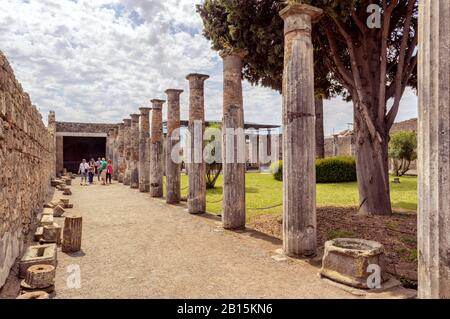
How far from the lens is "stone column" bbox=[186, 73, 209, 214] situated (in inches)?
383

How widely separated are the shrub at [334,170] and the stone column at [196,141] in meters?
9.55

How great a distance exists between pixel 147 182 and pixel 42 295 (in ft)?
41.1

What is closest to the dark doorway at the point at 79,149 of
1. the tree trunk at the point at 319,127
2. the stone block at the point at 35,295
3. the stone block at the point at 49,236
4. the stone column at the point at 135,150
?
the stone column at the point at 135,150

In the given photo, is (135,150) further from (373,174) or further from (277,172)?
(373,174)

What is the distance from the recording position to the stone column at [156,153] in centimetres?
1369

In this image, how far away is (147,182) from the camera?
1595 centimetres

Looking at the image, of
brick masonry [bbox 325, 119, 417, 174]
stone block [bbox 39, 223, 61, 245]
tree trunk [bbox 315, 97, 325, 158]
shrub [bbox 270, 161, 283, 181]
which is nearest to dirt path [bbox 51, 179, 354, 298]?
stone block [bbox 39, 223, 61, 245]

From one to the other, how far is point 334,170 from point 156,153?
9.90 meters

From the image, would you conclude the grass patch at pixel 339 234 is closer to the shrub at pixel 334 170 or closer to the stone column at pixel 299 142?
the stone column at pixel 299 142

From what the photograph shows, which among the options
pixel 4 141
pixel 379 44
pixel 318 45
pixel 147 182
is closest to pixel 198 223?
pixel 4 141

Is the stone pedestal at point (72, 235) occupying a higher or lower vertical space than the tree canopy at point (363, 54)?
lower

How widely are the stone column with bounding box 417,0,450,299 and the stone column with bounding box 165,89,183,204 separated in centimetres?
962

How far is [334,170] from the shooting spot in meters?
17.5
